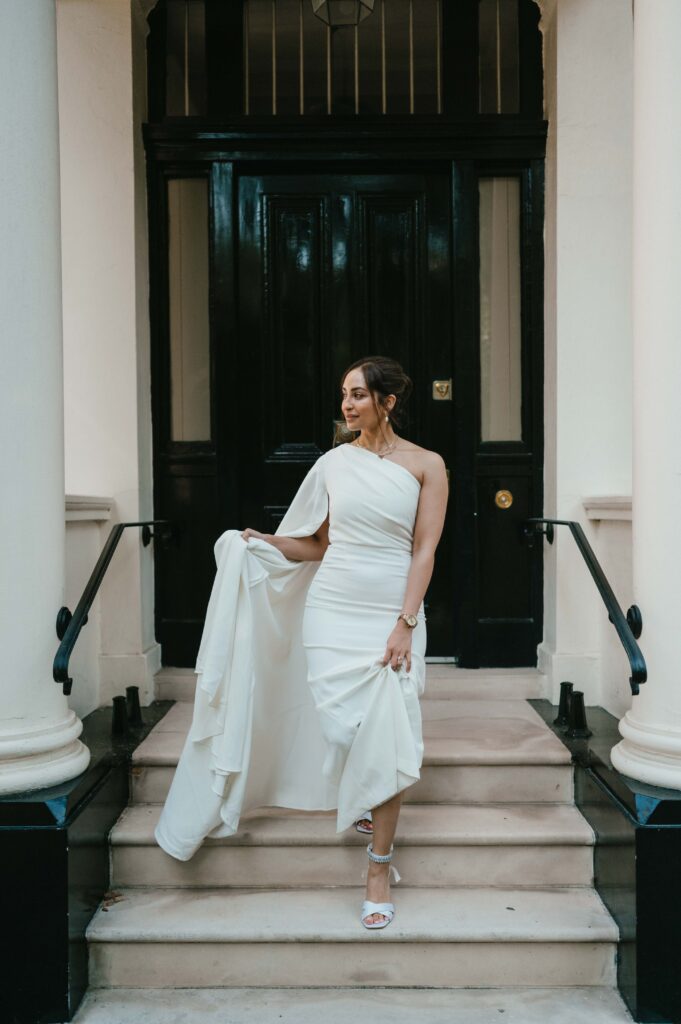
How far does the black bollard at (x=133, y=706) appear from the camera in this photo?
170 inches

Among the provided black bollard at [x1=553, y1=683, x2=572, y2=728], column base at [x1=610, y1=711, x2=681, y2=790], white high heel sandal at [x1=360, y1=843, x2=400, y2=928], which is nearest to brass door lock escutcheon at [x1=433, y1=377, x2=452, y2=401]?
black bollard at [x1=553, y1=683, x2=572, y2=728]

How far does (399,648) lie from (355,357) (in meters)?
2.13

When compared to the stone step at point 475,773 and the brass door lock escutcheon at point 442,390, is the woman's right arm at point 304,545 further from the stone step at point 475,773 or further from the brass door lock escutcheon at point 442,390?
the brass door lock escutcheon at point 442,390

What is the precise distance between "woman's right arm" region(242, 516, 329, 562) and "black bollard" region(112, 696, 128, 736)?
107 centimetres

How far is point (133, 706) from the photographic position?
433 cm

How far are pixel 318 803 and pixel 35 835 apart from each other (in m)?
1.12

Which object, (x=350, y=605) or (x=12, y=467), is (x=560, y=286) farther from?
(x=12, y=467)

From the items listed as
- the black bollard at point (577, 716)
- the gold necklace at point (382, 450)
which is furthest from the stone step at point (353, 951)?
the gold necklace at point (382, 450)

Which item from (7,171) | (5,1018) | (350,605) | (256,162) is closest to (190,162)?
(256,162)

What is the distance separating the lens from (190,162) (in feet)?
16.1

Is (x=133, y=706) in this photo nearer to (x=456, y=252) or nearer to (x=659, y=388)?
(x=659, y=388)

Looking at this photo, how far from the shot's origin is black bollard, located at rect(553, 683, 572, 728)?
168 inches

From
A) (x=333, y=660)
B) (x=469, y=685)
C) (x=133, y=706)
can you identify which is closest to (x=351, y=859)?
(x=333, y=660)

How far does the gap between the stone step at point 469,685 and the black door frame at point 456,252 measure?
5.9 inches
